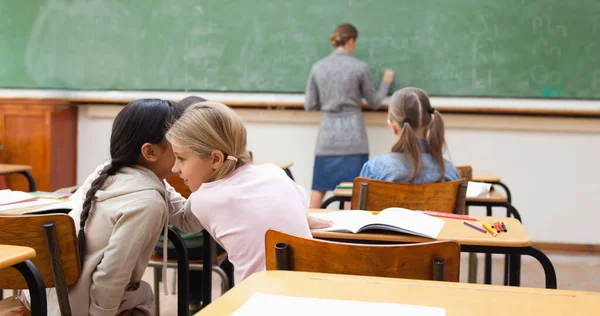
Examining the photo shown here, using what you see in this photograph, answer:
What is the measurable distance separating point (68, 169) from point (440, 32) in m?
3.11

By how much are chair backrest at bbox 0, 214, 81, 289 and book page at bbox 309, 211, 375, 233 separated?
69 centimetres

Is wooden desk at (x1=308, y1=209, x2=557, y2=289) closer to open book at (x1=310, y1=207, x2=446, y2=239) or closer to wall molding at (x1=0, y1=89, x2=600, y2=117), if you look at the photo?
open book at (x1=310, y1=207, x2=446, y2=239)

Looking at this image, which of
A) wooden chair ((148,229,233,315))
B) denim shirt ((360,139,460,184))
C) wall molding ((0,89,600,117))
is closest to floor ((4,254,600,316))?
wooden chair ((148,229,233,315))

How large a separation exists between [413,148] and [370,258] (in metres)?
1.50

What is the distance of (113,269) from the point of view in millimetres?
1651

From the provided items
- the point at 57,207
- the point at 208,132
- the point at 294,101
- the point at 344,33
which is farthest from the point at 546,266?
the point at 294,101

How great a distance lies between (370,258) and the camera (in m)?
1.25

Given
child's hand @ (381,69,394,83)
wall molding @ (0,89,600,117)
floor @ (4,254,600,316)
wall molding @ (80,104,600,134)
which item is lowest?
floor @ (4,254,600,316)

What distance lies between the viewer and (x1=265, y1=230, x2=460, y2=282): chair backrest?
124cm

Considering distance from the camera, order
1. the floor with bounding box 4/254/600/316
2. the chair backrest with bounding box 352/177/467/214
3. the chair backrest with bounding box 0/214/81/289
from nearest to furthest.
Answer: the chair backrest with bounding box 0/214/81/289
the chair backrest with bounding box 352/177/467/214
the floor with bounding box 4/254/600/316

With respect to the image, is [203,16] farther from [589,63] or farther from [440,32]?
[589,63]

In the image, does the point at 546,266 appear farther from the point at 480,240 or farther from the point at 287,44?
the point at 287,44

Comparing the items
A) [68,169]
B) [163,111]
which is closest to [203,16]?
[68,169]

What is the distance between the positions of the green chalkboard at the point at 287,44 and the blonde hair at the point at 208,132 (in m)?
3.31
